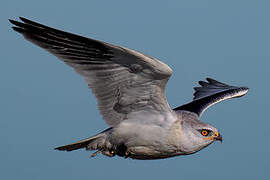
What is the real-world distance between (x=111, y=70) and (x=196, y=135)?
7.43 ft

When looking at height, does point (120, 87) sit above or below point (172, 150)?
above

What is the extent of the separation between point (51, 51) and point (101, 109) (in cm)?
178

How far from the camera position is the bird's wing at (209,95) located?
11.3 meters

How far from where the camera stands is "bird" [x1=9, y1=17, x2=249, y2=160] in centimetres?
786

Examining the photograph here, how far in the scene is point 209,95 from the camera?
12594 millimetres

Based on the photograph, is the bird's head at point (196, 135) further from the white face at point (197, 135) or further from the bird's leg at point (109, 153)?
the bird's leg at point (109, 153)

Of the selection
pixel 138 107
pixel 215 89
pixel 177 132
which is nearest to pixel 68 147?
pixel 138 107

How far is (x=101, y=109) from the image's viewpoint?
9148 millimetres

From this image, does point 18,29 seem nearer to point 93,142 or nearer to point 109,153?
point 93,142

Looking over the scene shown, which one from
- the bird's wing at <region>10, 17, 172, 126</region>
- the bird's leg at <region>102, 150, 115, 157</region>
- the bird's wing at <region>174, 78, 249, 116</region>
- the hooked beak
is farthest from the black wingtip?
the bird's wing at <region>174, 78, 249, 116</region>

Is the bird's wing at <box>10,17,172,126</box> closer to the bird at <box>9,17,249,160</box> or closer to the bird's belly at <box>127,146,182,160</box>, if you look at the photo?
→ the bird at <box>9,17,249,160</box>

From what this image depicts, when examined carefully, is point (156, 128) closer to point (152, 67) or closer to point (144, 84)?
point (144, 84)

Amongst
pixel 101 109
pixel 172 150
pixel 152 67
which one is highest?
pixel 152 67

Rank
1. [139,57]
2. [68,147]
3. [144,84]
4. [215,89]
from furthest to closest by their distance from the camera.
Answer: [215,89] < [68,147] < [144,84] < [139,57]
